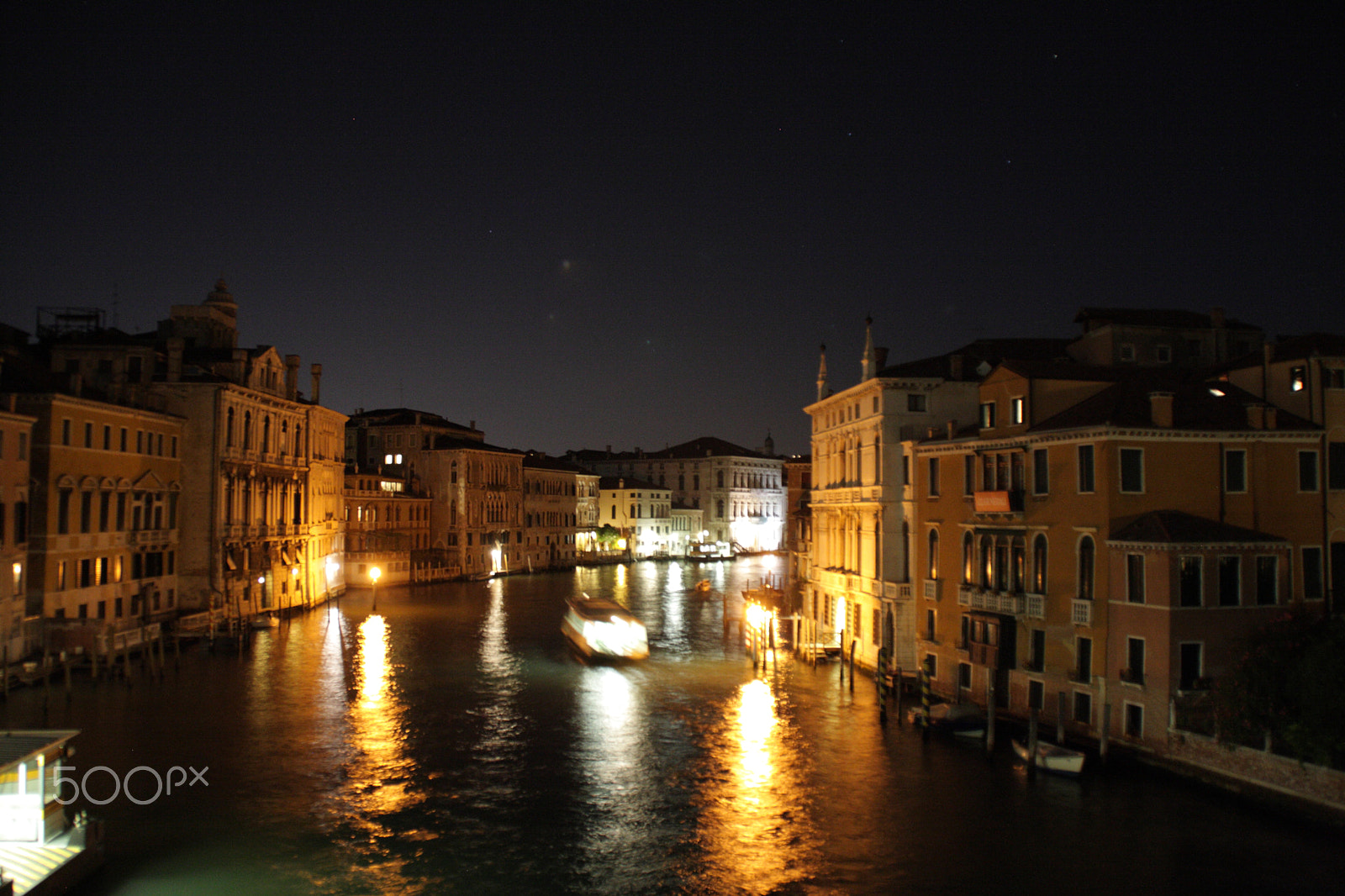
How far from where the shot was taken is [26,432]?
84.8 ft

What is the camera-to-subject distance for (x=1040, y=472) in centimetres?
2123

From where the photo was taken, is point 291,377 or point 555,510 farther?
point 555,510

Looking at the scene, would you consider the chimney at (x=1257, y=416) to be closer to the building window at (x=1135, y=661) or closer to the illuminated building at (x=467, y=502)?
the building window at (x=1135, y=661)

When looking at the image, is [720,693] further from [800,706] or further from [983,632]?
[983,632]

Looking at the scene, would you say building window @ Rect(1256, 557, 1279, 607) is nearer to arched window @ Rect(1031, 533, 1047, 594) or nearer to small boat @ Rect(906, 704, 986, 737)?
arched window @ Rect(1031, 533, 1047, 594)

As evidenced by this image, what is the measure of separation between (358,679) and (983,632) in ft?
58.2

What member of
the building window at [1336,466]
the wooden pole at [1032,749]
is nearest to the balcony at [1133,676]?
the wooden pole at [1032,749]

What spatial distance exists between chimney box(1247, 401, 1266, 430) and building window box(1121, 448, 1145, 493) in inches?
Answer: 99.5

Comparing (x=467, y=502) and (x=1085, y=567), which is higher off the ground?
(x=467, y=502)

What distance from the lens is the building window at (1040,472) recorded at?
21.0 metres

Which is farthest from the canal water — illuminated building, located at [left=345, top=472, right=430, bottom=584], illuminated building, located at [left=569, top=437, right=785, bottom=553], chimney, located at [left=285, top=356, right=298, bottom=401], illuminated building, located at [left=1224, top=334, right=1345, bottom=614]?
illuminated building, located at [left=569, top=437, right=785, bottom=553]

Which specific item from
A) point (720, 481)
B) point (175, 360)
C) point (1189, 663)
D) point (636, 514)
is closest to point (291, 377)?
point (175, 360)

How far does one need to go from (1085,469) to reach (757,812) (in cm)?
968

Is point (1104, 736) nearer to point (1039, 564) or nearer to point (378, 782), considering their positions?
point (1039, 564)
